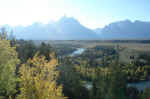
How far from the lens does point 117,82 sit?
20297 millimetres

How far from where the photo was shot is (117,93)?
67.5 ft

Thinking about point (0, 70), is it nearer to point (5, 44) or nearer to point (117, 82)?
point (5, 44)

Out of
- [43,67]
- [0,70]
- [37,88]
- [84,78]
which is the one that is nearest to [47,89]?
[37,88]

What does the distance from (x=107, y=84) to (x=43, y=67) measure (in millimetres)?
15369

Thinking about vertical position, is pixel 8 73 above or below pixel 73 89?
above

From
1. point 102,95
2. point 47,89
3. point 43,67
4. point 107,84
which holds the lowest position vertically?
point 102,95

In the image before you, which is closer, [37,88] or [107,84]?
[37,88]

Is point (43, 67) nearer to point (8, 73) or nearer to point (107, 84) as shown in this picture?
point (8, 73)

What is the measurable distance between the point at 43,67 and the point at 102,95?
52.0 feet

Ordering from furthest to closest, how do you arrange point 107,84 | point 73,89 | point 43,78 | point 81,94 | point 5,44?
point 81,94 → point 73,89 → point 107,84 → point 5,44 → point 43,78

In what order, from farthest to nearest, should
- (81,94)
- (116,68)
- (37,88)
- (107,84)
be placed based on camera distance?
1. (81,94)
2. (107,84)
3. (116,68)
4. (37,88)

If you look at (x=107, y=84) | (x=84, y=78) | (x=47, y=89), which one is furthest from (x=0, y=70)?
(x=84, y=78)

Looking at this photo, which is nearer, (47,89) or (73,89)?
(47,89)

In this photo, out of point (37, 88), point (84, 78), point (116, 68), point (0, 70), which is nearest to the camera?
point (37, 88)
